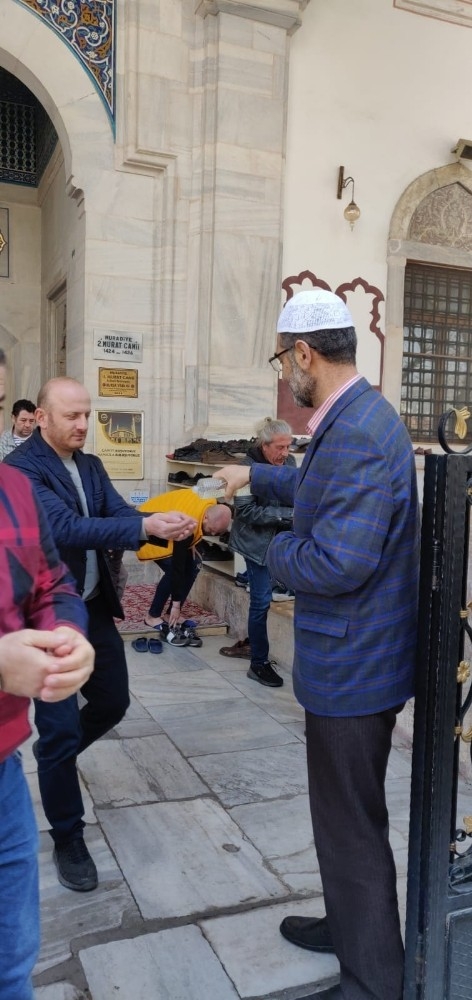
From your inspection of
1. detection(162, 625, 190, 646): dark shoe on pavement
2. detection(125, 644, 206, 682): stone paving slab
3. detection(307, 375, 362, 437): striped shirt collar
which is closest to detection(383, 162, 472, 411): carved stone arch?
detection(162, 625, 190, 646): dark shoe on pavement

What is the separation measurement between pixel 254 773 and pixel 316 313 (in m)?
2.37

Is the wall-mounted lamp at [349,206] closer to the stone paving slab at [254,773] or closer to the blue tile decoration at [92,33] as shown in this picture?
the blue tile decoration at [92,33]

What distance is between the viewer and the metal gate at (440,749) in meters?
1.69

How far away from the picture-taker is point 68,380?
2.71 metres

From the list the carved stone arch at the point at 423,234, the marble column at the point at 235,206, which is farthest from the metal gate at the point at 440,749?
the carved stone arch at the point at 423,234

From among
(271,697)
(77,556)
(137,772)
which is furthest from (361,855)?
(271,697)

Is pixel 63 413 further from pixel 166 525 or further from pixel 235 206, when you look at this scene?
pixel 235 206

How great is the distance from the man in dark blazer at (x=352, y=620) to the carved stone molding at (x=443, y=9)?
26.2ft

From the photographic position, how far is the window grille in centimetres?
853

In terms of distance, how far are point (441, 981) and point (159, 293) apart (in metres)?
6.48

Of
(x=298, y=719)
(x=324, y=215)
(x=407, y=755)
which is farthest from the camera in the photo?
(x=324, y=215)

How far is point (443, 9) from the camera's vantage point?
8070 millimetres

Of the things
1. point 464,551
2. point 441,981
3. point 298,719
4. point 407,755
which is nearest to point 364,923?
point 441,981

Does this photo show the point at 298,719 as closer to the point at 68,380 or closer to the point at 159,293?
the point at 68,380
